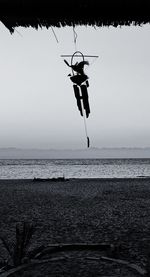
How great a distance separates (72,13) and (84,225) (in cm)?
960

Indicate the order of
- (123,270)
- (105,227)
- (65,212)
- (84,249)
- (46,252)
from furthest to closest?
(65,212)
(105,227)
(84,249)
(46,252)
(123,270)

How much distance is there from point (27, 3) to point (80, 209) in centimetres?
1341

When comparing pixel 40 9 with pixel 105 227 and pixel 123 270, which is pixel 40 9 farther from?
pixel 105 227

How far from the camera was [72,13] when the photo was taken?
3.62 meters

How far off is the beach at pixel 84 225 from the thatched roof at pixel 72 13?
154 inches

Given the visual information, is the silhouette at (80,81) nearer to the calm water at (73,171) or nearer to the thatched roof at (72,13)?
the thatched roof at (72,13)

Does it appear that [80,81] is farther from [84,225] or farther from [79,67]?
[84,225]

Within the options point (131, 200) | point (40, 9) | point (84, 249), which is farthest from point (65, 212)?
point (40, 9)

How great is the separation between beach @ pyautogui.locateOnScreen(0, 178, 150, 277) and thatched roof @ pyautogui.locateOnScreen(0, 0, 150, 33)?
3.92m

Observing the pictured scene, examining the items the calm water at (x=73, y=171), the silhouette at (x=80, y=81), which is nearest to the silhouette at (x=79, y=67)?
the silhouette at (x=80, y=81)

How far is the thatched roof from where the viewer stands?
3436 millimetres

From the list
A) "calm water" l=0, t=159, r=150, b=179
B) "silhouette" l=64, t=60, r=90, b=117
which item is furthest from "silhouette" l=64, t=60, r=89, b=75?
"calm water" l=0, t=159, r=150, b=179

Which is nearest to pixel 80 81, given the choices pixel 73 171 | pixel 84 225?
pixel 84 225

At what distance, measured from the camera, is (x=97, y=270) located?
20.1 feet
